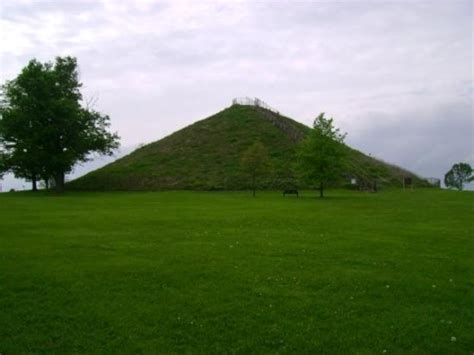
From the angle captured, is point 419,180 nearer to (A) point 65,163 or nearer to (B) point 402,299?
(A) point 65,163

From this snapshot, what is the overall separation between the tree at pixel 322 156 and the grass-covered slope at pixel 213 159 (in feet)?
37.4

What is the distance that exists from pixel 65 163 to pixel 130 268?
40422 mm

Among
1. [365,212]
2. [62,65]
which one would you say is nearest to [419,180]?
[365,212]

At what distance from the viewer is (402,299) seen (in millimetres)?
8586

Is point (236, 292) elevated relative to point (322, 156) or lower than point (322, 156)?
lower

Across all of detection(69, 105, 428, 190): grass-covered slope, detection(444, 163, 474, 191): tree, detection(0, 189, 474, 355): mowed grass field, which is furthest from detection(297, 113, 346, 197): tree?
detection(444, 163, 474, 191): tree

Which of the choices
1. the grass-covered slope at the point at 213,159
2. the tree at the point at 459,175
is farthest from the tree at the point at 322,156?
the tree at the point at 459,175

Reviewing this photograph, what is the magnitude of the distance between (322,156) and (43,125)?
2988 centimetres

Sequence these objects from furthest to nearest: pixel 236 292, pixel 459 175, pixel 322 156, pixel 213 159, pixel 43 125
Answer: pixel 459 175 < pixel 213 159 < pixel 43 125 < pixel 322 156 < pixel 236 292

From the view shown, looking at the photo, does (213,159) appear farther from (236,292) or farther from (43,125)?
(236,292)

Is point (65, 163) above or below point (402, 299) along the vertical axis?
above

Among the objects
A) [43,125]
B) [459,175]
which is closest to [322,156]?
[43,125]

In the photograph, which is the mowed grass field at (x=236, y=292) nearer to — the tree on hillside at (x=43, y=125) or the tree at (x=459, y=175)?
the tree on hillside at (x=43, y=125)

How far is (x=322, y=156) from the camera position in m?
39.8
